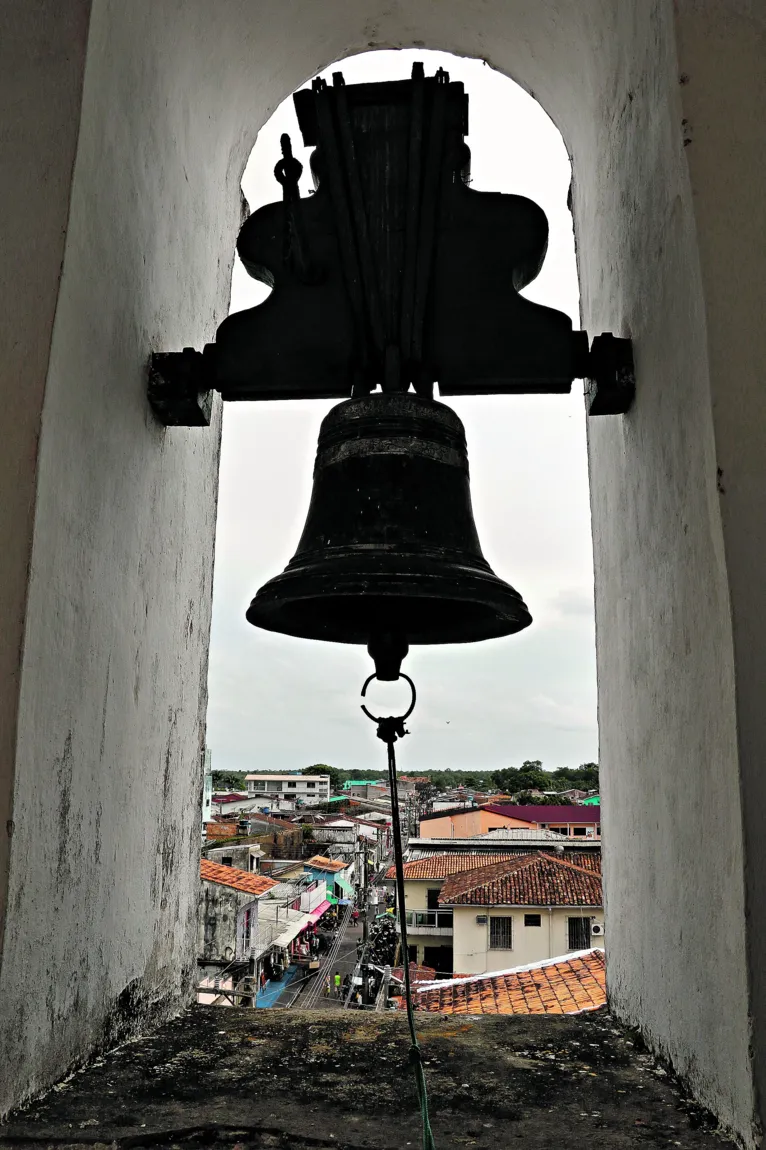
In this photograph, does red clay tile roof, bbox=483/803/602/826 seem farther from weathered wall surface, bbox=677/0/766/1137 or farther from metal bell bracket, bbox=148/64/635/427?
weathered wall surface, bbox=677/0/766/1137

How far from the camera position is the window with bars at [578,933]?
754 inches

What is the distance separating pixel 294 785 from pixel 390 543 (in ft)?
281

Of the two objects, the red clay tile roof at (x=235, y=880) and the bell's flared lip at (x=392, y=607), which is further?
the red clay tile roof at (x=235, y=880)

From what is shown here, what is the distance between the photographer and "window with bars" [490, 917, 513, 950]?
64.7 ft

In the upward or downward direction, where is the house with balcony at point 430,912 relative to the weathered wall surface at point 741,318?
downward

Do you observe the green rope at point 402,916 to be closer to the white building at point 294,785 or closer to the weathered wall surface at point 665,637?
the weathered wall surface at point 665,637

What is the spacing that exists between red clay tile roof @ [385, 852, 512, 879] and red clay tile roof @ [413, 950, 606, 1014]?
13908mm

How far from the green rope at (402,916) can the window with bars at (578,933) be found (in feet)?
62.8

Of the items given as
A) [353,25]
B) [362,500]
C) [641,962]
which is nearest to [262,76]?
[353,25]

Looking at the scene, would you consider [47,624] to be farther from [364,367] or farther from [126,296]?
[364,367]

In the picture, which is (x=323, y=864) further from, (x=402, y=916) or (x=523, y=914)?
(x=402, y=916)

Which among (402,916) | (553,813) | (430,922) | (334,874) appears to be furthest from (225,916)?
(553,813)

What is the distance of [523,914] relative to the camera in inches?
768

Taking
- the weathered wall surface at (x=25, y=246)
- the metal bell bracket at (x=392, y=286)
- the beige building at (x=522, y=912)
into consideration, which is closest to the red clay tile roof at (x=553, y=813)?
the beige building at (x=522, y=912)
